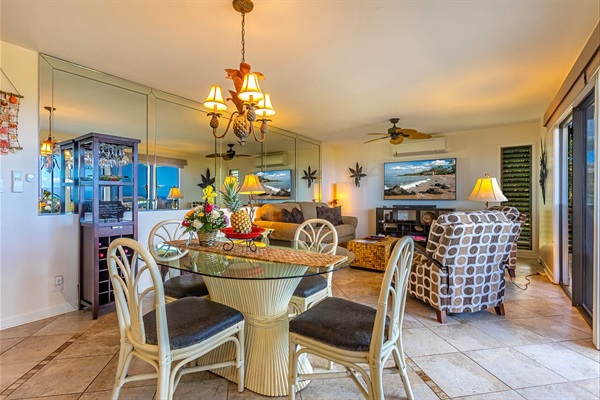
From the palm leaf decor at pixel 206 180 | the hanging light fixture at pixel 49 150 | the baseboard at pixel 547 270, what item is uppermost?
the hanging light fixture at pixel 49 150

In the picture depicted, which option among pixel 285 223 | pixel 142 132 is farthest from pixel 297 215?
pixel 142 132

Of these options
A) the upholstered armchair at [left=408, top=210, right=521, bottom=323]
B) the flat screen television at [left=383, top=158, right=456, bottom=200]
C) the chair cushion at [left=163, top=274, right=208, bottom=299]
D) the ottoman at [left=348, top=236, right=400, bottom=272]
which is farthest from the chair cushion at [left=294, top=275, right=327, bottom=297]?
the flat screen television at [left=383, top=158, right=456, bottom=200]

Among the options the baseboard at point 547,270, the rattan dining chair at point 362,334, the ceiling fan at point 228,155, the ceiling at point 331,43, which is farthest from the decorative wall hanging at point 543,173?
the ceiling fan at point 228,155

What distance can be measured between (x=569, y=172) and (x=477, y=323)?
2337mm

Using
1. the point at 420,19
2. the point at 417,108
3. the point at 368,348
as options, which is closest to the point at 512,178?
the point at 417,108

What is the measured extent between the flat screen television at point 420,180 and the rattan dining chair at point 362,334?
17.1 ft

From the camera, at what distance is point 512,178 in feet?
18.0

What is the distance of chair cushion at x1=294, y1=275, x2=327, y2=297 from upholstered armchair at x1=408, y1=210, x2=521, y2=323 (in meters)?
0.99

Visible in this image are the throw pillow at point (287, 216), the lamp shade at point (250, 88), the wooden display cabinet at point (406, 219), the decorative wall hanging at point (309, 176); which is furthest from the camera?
the decorative wall hanging at point (309, 176)

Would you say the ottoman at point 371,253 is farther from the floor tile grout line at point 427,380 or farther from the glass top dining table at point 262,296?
the glass top dining table at point 262,296

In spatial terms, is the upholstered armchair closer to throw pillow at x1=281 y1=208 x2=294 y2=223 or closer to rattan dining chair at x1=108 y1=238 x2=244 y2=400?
rattan dining chair at x1=108 y1=238 x2=244 y2=400

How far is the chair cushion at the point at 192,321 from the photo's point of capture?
4.58 feet

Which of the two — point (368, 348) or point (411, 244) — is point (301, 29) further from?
point (368, 348)

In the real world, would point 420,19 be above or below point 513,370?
above
